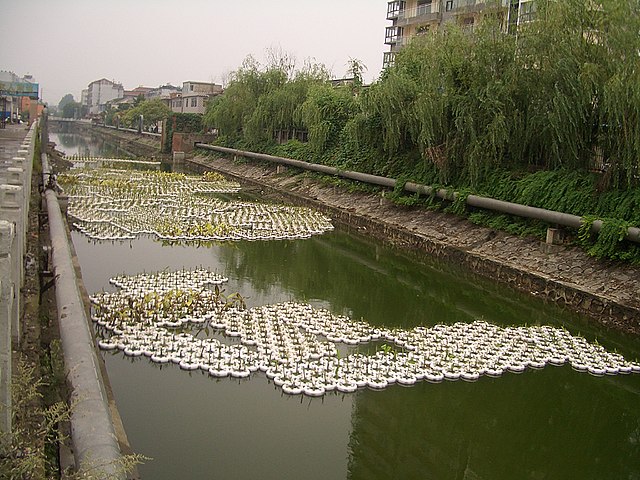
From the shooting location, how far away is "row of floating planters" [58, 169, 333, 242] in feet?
50.8

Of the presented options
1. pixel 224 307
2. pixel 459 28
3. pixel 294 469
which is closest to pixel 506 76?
pixel 459 28

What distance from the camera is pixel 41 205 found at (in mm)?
14719

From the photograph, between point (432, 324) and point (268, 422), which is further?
point (432, 324)

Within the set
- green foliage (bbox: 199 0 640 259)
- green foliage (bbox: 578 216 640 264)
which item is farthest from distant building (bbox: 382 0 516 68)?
green foliage (bbox: 578 216 640 264)

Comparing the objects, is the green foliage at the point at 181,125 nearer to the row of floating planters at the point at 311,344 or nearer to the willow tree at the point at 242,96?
the willow tree at the point at 242,96

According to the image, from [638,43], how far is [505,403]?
801cm

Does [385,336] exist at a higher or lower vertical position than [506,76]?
lower

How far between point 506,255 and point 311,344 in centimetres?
642

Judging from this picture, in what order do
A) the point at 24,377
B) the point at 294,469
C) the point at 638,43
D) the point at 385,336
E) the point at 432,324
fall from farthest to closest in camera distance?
the point at 638,43, the point at 432,324, the point at 385,336, the point at 294,469, the point at 24,377

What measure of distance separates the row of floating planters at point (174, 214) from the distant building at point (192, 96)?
35511 millimetres

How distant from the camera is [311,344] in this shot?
8.11m

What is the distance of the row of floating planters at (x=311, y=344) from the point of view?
7.30 metres

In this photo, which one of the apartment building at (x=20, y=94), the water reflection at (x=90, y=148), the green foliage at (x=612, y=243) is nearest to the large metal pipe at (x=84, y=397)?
the green foliage at (x=612, y=243)

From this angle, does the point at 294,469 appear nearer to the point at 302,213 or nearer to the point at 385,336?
the point at 385,336
